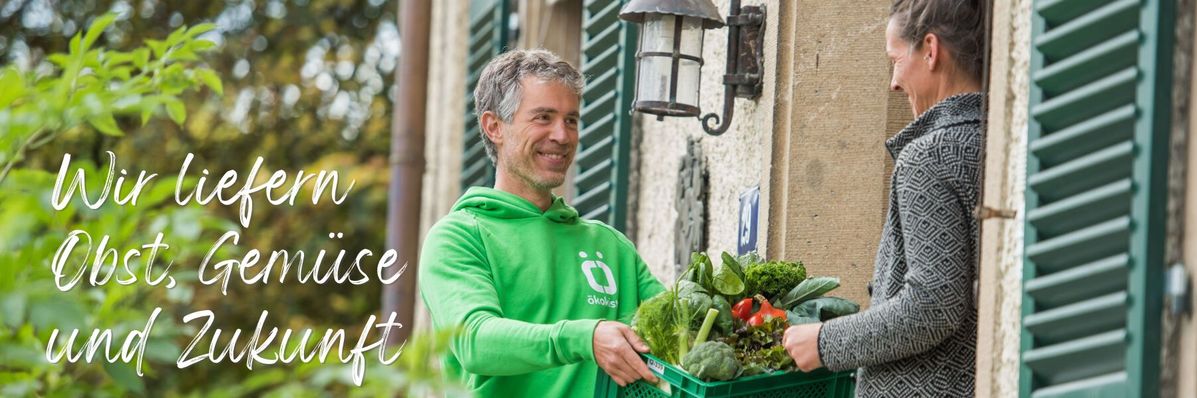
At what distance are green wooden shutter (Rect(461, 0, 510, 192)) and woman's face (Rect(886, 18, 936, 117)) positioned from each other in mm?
5236

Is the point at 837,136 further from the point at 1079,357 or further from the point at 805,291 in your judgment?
the point at 1079,357

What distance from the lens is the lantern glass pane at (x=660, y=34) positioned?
191 inches

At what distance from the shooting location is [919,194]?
3062 mm

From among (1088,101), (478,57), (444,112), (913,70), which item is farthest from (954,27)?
(444,112)

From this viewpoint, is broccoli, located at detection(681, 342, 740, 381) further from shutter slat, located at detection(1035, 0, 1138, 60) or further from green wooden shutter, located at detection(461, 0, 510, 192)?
green wooden shutter, located at detection(461, 0, 510, 192)

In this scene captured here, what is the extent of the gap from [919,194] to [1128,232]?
Answer: 45 centimetres

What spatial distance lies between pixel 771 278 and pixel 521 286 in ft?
2.02

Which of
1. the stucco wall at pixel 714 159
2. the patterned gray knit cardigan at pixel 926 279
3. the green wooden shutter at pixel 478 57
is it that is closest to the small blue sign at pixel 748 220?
the stucco wall at pixel 714 159

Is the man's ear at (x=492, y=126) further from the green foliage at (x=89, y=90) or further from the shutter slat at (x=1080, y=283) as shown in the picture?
the shutter slat at (x=1080, y=283)

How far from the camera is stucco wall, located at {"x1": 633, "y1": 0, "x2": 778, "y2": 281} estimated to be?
479 cm

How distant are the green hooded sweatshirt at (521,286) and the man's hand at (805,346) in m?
0.44

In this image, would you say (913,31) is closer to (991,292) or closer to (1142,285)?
(991,292)

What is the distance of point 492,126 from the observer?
4008mm

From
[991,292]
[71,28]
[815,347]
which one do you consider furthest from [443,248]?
[71,28]
